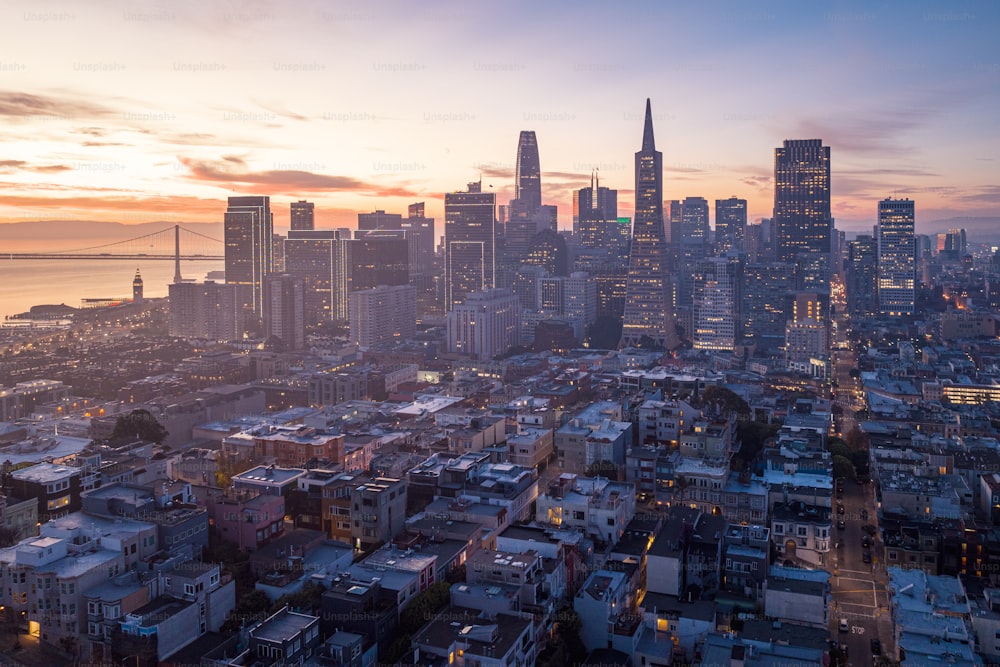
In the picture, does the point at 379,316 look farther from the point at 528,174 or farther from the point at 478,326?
the point at 528,174

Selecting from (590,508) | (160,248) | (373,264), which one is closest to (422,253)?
(373,264)

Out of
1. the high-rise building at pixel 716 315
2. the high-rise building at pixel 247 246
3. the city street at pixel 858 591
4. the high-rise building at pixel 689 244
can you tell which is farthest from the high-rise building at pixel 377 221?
the city street at pixel 858 591

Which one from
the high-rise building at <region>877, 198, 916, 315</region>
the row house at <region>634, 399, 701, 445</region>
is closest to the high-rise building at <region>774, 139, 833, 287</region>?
the high-rise building at <region>877, 198, 916, 315</region>

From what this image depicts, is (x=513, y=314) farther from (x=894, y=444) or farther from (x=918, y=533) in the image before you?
(x=918, y=533)

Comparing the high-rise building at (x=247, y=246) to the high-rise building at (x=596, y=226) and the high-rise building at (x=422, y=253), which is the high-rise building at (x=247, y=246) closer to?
the high-rise building at (x=422, y=253)

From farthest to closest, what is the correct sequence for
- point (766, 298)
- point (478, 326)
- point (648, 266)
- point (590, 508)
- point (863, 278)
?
point (863, 278)
point (766, 298)
point (648, 266)
point (478, 326)
point (590, 508)

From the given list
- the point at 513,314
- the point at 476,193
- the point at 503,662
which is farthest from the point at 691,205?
the point at 503,662

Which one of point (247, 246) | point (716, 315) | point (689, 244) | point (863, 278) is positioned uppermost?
point (689, 244)
